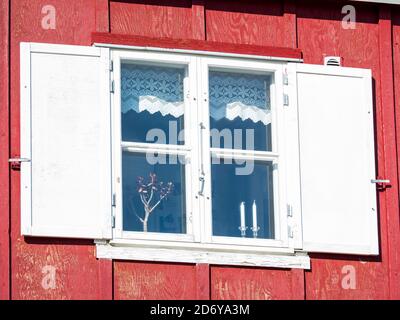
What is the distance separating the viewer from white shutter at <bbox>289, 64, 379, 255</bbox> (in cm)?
1412

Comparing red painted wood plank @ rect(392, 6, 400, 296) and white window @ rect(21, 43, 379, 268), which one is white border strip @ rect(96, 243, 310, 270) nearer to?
white window @ rect(21, 43, 379, 268)

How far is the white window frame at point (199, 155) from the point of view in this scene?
13719 millimetres

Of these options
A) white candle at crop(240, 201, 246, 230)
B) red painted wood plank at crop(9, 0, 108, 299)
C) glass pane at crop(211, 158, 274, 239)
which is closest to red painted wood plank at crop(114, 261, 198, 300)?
red painted wood plank at crop(9, 0, 108, 299)

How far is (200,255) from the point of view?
45.1 feet

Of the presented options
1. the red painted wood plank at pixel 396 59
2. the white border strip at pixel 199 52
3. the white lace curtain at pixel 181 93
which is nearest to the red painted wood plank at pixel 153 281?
the white lace curtain at pixel 181 93

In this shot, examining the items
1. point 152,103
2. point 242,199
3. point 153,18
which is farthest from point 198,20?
point 242,199

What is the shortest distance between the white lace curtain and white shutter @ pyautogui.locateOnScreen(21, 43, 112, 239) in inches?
12.3

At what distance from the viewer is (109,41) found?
14008 millimetres

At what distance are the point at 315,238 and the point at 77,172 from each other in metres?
1.81

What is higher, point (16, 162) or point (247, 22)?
point (247, 22)

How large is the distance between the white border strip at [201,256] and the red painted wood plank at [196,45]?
4.98 feet

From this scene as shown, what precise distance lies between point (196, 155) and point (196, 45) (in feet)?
2.72

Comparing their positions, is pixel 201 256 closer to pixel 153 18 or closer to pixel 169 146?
pixel 169 146

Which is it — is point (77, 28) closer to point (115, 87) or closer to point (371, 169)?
point (115, 87)
